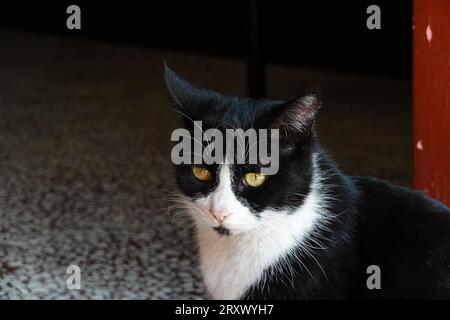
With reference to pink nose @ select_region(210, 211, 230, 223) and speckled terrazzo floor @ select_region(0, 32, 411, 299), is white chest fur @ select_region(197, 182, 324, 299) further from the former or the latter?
speckled terrazzo floor @ select_region(0, 32, 411, 299)

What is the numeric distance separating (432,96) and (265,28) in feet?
9.33

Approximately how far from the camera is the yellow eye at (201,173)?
1.09 metres

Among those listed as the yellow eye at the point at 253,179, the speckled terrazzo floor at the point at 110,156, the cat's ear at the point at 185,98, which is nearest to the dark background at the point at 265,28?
the speckled terrazzo floor at the point at 110,156

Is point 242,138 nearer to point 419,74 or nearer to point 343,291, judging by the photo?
point 343,291

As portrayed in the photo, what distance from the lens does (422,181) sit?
1485mm

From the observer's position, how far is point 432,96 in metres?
1.43

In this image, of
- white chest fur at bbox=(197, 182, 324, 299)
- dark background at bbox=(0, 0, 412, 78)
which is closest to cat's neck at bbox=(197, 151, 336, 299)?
white chest fur at bbox=(197, 182, 324, 299)

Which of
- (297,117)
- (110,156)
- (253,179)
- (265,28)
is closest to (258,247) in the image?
(253,179)

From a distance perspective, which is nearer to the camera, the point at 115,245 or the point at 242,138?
the point at 242,138

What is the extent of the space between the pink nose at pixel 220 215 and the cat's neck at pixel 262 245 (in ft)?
0.22

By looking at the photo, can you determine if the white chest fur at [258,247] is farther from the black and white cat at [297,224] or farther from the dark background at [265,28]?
the dark background at [265,28]

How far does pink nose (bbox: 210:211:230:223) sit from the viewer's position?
105 cm
